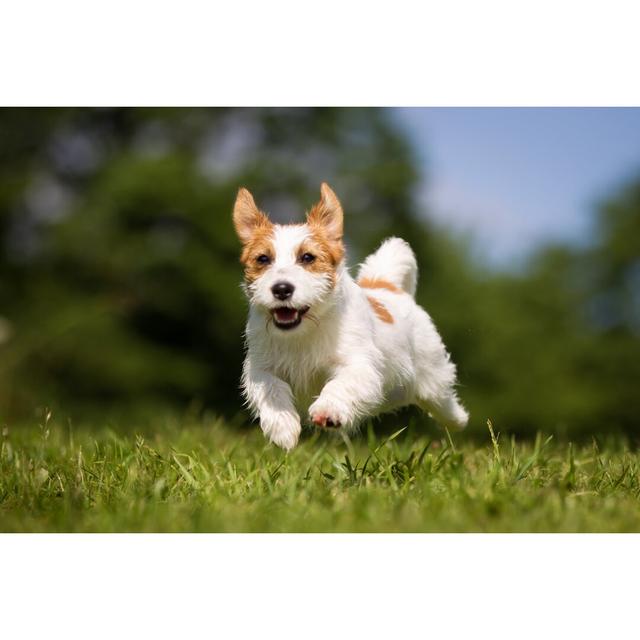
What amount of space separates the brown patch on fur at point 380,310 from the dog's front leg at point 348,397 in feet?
1.88

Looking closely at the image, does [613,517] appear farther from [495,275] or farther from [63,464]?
[495,275]

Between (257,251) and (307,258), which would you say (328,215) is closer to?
(307,258)

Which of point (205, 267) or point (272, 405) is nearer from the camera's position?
point (272, 405)

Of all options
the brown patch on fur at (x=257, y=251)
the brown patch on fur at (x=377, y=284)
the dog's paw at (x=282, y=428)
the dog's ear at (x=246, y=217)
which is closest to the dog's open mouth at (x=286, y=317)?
the brown patch on fur at (x=257, y=251)

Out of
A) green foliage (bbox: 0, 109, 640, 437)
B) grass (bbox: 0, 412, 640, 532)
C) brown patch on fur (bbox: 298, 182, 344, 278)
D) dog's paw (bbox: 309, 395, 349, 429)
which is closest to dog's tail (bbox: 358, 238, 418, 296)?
brown patch on fur (bbox: 298, 182, 344, 278)

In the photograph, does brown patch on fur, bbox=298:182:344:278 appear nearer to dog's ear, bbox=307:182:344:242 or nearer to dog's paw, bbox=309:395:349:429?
dog's ear, bbox=307:182:344:242

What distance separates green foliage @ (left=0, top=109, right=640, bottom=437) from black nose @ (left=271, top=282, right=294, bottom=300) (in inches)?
258

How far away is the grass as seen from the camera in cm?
405

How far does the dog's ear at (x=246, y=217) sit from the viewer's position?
514 centimetres

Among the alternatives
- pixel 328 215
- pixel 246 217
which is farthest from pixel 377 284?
pixel 246 217

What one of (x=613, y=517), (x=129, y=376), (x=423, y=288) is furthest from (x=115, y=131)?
(x=613, y=517)

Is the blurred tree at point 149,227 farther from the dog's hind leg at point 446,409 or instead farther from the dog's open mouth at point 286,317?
the dog's open mouth at point 286,317

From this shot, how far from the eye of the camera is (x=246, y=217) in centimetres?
516

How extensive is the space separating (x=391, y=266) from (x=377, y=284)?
0.79 feet
